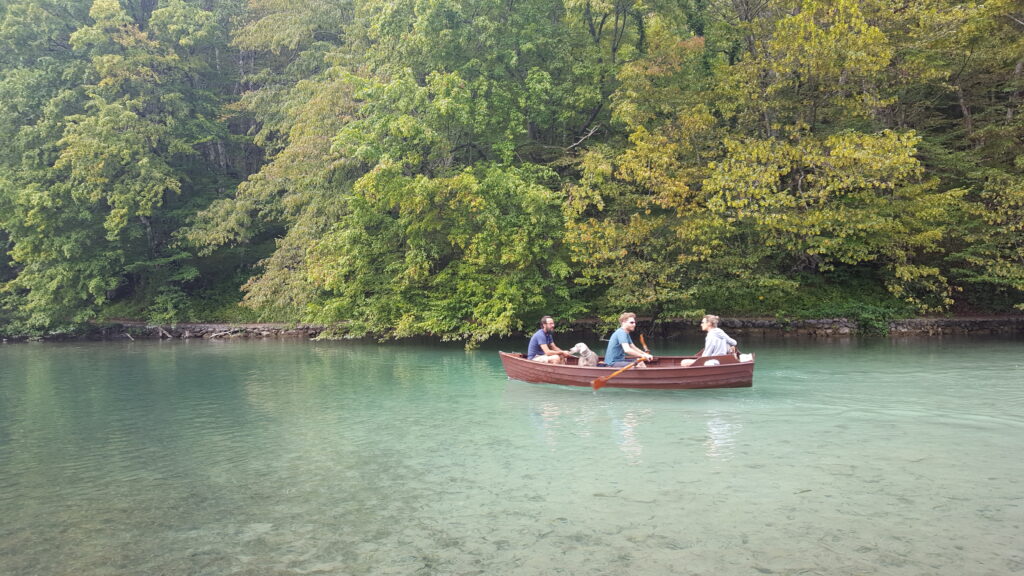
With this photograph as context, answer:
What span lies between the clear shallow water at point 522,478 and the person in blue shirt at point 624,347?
575 millimetres

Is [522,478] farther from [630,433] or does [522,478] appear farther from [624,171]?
[624,171]

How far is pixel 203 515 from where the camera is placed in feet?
19.4

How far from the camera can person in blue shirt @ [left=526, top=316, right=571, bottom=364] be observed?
42.9 ft

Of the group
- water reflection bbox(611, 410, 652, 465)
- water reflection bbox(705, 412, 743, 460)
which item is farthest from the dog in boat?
water reflection bbox(705, 412, 743, 460)

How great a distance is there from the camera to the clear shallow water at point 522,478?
195 inches

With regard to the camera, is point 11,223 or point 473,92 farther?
point 11,223

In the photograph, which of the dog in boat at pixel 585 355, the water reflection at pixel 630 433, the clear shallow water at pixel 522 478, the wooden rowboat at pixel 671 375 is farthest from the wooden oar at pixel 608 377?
the water reflection at pixel 630 433

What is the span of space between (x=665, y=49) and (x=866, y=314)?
10.9 metres

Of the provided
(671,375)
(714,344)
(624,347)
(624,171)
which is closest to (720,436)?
(671,375)

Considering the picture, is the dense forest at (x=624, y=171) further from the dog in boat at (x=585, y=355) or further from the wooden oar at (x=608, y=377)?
the wooden oar at (x=608, y=377)

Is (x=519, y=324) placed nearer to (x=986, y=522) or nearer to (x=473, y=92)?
(x=473, y=92)

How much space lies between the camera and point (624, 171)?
19672mm

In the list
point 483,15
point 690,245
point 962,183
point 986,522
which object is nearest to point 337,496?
point 986,522

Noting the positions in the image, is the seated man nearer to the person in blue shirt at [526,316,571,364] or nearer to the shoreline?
the person in blue shirt at [526,316,571,364]
